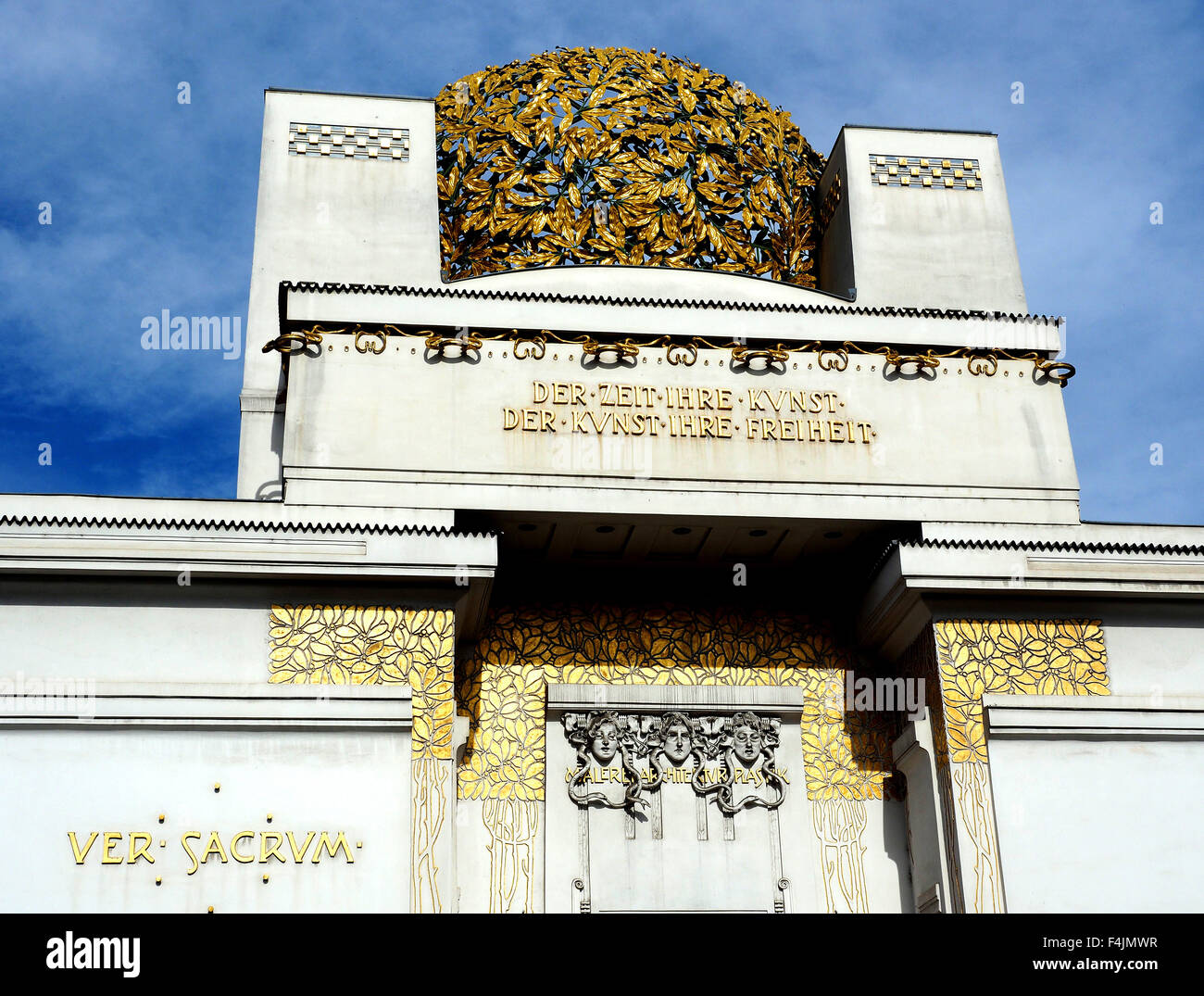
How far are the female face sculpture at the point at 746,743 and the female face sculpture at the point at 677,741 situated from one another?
31cm

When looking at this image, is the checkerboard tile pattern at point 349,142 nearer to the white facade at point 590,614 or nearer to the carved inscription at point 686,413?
the white facade at point 590,614

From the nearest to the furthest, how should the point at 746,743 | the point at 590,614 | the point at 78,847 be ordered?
the point at 78,847 < the point at 746,743 < the point at 590,614

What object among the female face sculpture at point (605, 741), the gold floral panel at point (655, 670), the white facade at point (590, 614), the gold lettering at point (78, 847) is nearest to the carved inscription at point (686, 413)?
the white facade at point (590, 614)

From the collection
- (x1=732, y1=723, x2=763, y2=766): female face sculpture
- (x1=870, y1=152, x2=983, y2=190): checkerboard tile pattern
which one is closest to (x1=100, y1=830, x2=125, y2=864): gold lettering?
(x1=732, y1=723, x2=763, y2=766): female face sculpture

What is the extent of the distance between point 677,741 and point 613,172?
169 inches

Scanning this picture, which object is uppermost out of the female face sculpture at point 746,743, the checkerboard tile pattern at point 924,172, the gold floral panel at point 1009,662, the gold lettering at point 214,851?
→ the checkerboard tile pattern at point 924,172

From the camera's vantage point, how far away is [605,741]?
9594 millimetres

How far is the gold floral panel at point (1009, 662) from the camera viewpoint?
9.04 metres

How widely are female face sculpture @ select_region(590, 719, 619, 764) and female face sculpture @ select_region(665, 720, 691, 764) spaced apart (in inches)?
13.4

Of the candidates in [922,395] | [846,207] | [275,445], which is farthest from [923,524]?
[275,445]

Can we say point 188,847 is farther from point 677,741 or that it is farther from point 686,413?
point 686,413

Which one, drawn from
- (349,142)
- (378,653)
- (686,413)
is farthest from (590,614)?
(349,142)

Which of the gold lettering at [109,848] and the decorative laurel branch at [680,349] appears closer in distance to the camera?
the gold lettering at [109,848]

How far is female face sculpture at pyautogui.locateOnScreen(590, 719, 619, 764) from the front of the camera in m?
9.55
